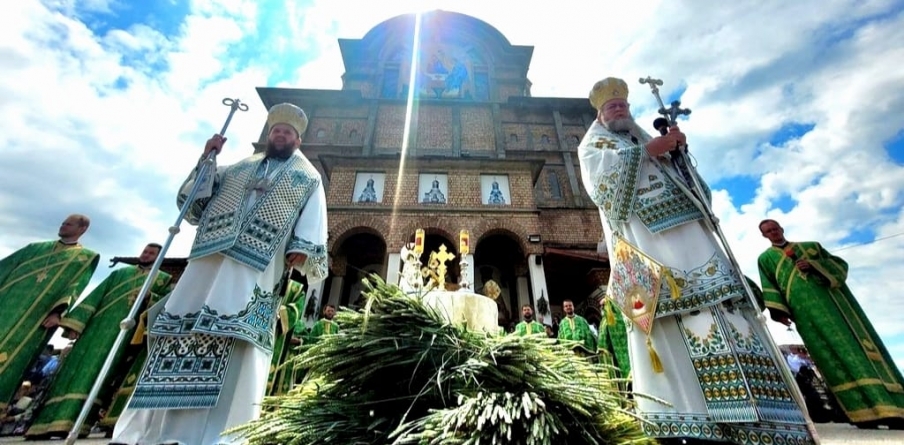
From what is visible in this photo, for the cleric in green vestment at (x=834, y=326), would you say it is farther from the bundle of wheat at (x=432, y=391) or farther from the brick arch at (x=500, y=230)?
the brick arch at (x=500, y=230)

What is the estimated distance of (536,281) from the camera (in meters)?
10.3

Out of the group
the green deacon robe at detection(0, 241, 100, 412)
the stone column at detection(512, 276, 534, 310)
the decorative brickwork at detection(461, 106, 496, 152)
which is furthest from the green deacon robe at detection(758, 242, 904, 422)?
the decorative brickwork at detection(461, 106, 496, 152)

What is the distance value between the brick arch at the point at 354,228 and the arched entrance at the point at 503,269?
318 cm

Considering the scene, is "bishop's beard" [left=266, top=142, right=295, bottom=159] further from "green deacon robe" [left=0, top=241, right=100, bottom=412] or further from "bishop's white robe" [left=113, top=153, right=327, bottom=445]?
"green deacon robe" [left=0, top=241, right=100, bottom=412]

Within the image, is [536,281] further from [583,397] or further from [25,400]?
[25,400]

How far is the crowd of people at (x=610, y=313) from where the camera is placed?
1654 millimetres

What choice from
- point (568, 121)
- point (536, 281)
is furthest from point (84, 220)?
point (568, 121)

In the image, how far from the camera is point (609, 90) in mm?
2660

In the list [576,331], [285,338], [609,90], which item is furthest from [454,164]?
[609,90]

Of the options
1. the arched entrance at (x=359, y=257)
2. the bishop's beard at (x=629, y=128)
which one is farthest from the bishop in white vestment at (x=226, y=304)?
the arched entrance at (x=359, y=257)

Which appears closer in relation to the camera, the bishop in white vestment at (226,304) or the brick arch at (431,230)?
the bishop in white vestment at (226,304)

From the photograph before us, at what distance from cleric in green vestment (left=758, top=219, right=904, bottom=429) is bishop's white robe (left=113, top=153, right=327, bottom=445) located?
4.39 meters

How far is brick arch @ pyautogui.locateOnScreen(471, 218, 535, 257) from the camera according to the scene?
11.1 meters

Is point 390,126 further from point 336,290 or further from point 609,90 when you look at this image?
point 609,90
